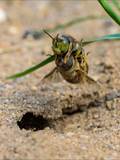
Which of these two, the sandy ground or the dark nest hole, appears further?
the dark nest hole

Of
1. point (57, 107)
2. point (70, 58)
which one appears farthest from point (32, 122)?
point (70, 58)

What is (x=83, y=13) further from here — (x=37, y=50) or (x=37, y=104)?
(x=37, y=104)

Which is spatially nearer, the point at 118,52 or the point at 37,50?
the point at 118,52

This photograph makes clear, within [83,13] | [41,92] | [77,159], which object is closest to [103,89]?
[41,92]

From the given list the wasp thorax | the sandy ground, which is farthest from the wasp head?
the sandy ground

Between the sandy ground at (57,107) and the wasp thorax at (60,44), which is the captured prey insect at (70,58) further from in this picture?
the sandy ground at (57,107)

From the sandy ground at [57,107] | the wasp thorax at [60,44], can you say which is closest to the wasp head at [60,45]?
the wasp thorax at [60,44]

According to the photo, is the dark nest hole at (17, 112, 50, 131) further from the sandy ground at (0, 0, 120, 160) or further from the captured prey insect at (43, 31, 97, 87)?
the captured prey insect at (43, 31, 97, 87)
